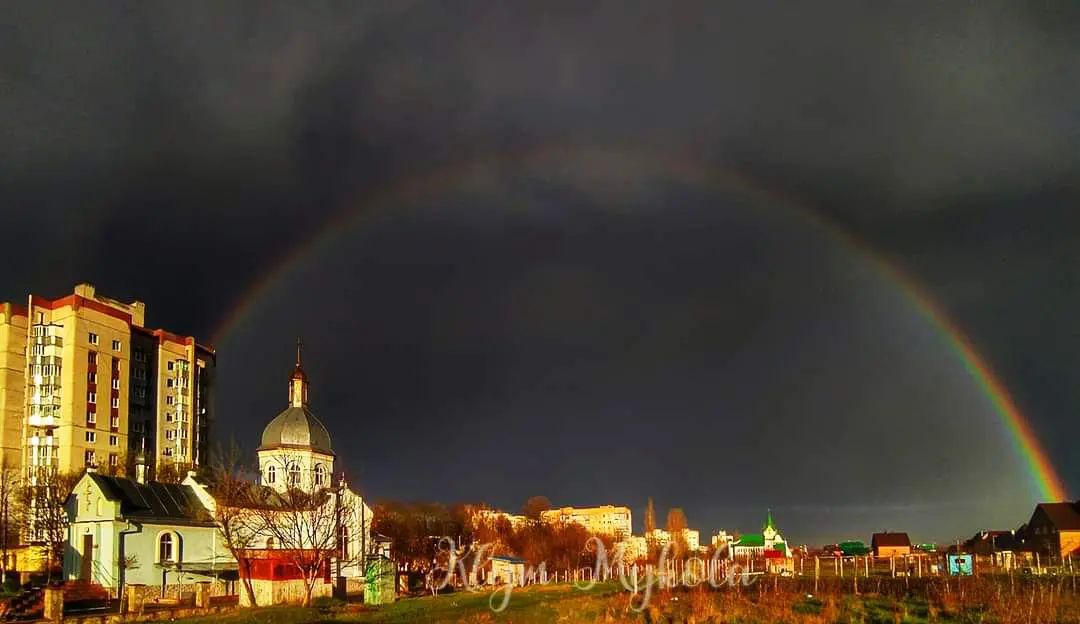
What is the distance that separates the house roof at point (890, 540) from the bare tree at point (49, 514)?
330 feet

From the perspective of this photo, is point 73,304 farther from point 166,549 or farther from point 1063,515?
point 1063,515

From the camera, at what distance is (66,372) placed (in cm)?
9350

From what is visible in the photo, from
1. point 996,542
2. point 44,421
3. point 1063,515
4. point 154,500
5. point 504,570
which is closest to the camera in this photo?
point 154,500

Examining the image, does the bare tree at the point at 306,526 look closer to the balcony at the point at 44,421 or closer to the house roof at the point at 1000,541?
the balcony at the point at 44,421

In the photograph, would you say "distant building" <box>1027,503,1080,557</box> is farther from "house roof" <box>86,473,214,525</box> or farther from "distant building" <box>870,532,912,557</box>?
"house roof" <box>86,473,214,525</box>

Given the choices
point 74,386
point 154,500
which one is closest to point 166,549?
point 154,500

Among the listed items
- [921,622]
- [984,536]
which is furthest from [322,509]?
[984,536]

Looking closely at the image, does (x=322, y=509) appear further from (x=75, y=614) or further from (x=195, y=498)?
(x=75, y=614)

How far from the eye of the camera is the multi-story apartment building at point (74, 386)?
92688 millimetres

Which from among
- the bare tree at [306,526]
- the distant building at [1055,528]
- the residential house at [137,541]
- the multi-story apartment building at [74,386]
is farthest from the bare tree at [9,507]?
the distant building at [1055,528]

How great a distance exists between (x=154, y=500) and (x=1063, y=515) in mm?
94239

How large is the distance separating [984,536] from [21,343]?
392ft

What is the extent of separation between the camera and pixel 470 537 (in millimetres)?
106125

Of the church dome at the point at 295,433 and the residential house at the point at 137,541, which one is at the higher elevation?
the church dome at the point at 295,433
